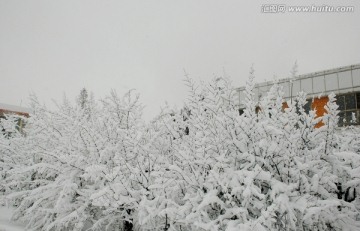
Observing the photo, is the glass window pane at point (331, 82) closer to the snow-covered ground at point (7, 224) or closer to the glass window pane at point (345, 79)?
the glass window pane at point (345, 79)

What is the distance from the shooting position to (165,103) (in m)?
6.71

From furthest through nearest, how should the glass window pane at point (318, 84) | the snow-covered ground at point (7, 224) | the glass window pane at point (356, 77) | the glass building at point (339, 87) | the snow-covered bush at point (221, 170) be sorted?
the glass window pane at point (318, 84), the glass window pane at point (356, 77), the glass building at point (339, 87), the snow-covered ground at point (7, 224), the snow-covered bush at point (221, 170)

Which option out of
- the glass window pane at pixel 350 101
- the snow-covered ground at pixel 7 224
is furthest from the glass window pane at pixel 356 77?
the snow-covered ground at pixel 7 224

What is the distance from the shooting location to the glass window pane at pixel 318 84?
28.3m

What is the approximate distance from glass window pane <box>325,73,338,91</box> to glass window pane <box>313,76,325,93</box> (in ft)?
1.28

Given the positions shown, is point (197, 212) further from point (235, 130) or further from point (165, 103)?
point (165, 103)

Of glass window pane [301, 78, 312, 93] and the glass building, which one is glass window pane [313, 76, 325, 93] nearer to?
the glass building

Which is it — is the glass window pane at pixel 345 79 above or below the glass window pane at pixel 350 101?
above

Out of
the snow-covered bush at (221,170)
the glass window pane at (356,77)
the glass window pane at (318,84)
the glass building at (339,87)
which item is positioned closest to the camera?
the snow-covered bush at (221,170)

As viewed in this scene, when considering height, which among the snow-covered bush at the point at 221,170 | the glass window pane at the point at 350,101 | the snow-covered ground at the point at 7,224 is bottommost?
the snow-covered ground at the point at 7,224

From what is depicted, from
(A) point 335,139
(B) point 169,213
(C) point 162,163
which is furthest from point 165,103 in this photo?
(A) point 335,139

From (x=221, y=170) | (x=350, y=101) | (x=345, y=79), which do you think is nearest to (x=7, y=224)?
(x=221, y=170)

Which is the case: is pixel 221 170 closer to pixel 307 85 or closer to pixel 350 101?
pixel 350 101

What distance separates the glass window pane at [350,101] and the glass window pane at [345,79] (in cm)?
97
